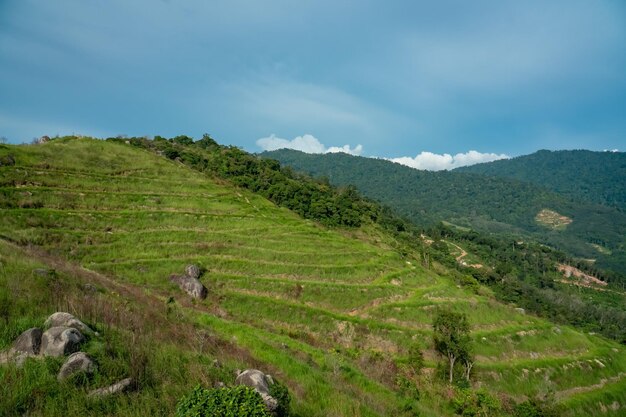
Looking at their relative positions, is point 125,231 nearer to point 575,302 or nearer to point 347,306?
point 347,306

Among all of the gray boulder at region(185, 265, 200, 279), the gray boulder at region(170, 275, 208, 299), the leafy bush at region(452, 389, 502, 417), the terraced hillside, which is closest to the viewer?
the leafy bush at region(452, 389, 502, 417)

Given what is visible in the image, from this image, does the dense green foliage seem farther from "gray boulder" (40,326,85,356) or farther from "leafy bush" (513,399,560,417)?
"gray boulder" (40,326,85,356)

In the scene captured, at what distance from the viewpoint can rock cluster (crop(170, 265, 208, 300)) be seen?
1224 inches

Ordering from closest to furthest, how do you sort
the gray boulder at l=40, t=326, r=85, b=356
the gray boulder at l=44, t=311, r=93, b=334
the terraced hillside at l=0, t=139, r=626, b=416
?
1. the gray boulder at l=40, t=326, r=85, b=356
2. the gray boulder at l=44, t=311, r=93, b=334
3. the terraced hillside at l=0, t=139, r=626, b=416

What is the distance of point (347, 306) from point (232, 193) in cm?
3179

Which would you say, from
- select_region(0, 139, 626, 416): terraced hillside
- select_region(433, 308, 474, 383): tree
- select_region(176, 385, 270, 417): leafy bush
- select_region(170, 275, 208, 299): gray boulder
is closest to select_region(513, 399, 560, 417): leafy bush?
select_region(0, 139, 626, 416): terraced hillside

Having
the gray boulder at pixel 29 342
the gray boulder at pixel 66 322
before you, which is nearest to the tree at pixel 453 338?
the gray boulder at pixel 66 322

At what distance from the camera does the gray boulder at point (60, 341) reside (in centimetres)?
825

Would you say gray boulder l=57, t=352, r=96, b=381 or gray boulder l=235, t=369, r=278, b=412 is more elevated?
gray boulder l=57, t=352, r=96, b=381

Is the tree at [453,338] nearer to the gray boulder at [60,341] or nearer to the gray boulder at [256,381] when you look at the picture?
the gray boulder at [256,381]

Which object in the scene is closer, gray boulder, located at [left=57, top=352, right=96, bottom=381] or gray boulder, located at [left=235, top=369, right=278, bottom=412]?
gray boulder, located at [left=57, top=352, right=96, bottom=381]

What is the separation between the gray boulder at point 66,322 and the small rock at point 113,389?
250 cm

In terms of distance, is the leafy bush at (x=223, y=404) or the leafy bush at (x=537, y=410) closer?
the leafy bush at (x=223, y=404)

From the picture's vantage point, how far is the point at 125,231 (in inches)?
1523
